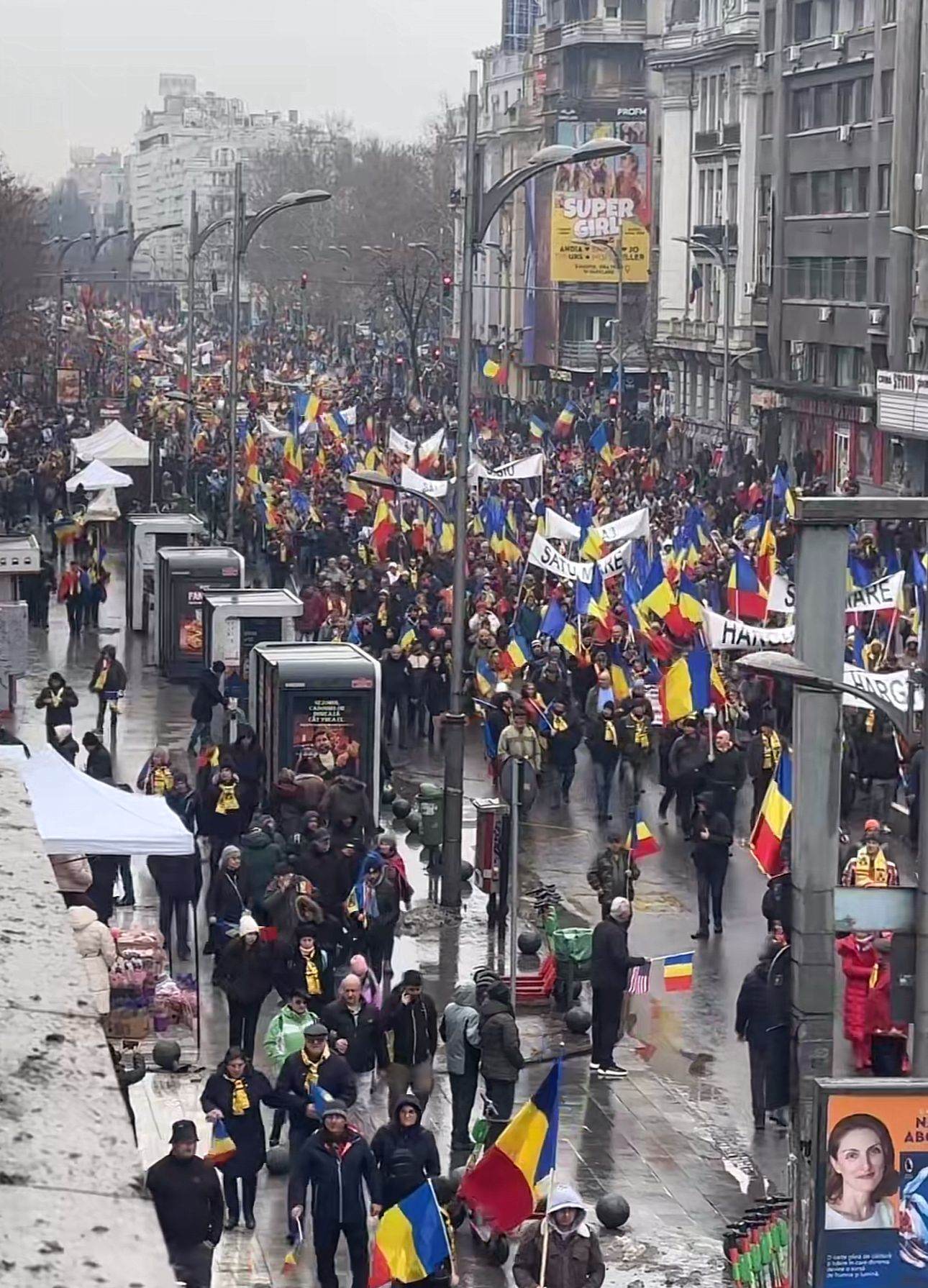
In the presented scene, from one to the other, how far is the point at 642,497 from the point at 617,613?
63.0 ft

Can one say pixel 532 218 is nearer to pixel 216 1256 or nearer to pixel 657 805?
pixel 657 805

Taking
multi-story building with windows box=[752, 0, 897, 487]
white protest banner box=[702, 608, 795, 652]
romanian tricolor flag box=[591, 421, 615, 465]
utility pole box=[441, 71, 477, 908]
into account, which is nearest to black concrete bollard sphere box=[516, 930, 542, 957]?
utility pole box=[441, 71, 477, 908]

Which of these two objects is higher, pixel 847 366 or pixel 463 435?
pixel 463 435

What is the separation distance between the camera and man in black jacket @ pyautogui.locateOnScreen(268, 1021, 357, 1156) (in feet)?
42.7

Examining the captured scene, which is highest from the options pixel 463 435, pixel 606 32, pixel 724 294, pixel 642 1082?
pixel 606 32

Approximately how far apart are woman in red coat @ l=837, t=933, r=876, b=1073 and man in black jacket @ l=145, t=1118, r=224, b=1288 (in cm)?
655

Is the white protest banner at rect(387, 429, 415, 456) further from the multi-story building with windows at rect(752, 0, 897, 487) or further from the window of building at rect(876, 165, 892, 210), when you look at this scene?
the window of building at rect(876, 165, 892, 210)

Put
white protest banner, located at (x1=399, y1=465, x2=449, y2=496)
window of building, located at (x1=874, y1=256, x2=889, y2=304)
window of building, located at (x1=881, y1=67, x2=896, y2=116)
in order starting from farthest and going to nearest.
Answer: window of building, located at (x1=874, y1=256, x2=889, y2=304)
window of building, located at (x1=881, y1=67, x2=896, y2=116)
white protest banner, located at (x1=399, y1=465, x2=449, y2=496)

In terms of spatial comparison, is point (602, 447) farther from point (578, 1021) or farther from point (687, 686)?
point (578, 1021)

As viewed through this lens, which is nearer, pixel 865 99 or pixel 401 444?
pixel 401 444

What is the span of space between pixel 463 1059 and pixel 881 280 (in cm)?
5293

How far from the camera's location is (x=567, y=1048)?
1702 cm

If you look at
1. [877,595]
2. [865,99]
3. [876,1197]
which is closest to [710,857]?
[877,595]

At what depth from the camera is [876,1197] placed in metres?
9.65
